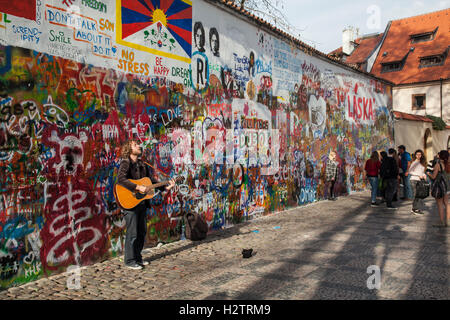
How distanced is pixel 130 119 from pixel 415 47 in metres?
36.8

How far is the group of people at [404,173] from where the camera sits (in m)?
8.41

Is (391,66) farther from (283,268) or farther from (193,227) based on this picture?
(283,268)

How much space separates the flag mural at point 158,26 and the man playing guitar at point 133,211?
Result: 1.89 metres

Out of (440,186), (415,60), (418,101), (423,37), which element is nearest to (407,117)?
(440,186)

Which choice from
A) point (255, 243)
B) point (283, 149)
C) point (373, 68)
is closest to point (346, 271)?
point (255, 243)

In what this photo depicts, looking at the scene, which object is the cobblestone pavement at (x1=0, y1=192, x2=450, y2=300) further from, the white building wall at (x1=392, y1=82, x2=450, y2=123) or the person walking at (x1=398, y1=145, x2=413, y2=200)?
the white building wall at (x1=392, y1=82, x2=450, y2=123)

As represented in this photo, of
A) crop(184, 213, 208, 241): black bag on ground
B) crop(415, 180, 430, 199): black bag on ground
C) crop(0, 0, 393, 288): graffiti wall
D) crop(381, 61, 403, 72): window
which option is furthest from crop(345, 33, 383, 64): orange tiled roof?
crop(184, 213, 208, 241): black bag on ground

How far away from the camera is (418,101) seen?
113ft

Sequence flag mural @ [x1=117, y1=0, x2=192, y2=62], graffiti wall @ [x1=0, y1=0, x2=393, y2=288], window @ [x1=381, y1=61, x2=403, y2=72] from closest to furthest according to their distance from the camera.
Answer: graffiti wall @ [x1=0, y1=0, x2=393, y2=288] → flag mural @ [x1=117, y1=0, x2=192, y2=62] → window @ [x1=381, y1=61, x2=403, y2=72]

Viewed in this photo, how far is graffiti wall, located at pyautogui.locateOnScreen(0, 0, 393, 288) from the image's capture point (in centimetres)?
495

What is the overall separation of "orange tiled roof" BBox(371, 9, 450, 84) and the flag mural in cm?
3117

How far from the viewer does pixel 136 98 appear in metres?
6.50

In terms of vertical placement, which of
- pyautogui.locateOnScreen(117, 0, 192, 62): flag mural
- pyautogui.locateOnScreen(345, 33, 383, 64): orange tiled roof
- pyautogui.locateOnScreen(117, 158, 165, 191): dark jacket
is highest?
pyautogui.locateOnScreen(345, 33, 383, 64): orange tiled roof

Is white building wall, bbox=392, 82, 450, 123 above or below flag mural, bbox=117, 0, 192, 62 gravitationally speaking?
above
